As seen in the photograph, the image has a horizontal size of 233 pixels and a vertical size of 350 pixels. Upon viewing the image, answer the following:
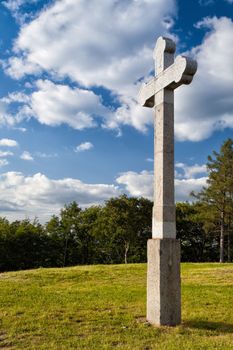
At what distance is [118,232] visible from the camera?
139 ft

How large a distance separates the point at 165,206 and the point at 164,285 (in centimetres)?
145

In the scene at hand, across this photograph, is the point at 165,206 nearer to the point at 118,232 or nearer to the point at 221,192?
the point at 221,192

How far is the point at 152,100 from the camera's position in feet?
28.7

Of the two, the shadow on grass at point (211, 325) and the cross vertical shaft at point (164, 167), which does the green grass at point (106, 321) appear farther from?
the cross vertical shaft at point (164, 167)

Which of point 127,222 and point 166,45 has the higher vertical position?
point 166,45

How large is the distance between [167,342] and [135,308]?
283cm

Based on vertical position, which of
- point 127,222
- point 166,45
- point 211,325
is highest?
point 166,45

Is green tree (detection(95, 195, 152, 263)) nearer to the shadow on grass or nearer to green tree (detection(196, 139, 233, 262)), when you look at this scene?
green tree (detection(196, 139, 233, 262))

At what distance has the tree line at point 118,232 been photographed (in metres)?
33.6

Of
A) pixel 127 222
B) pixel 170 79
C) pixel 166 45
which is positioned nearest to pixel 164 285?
pixel 170 79

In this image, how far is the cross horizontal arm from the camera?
24.4 ft

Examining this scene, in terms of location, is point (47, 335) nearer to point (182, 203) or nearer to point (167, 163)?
point (167, 163)

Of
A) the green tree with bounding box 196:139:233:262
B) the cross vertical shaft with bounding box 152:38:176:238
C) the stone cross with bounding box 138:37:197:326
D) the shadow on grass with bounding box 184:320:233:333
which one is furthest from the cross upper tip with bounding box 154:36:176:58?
the green tree with bounding box 196:139:233:262

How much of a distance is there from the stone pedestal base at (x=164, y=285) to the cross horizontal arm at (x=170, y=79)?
10.0 ft
